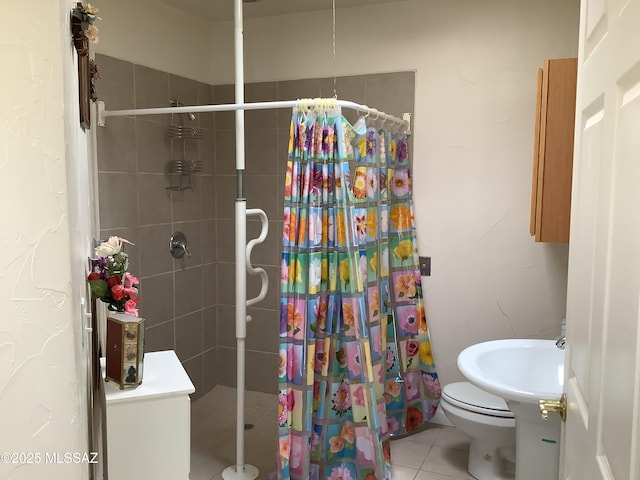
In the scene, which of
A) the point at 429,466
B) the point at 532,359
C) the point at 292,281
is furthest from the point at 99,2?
the point at 429,466

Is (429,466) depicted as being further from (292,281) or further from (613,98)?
(613,98)

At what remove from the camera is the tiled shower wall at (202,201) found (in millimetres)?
3084

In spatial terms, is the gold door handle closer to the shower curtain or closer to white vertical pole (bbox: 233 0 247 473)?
the shower curtain

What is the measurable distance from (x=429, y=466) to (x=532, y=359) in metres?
0.91

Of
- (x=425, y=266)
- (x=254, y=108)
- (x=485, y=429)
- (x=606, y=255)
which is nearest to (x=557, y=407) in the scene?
(x=606, y=255)

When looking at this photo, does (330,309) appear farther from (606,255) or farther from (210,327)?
(606,255)

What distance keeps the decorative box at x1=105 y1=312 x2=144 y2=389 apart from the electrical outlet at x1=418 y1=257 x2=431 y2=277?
1.92 metres

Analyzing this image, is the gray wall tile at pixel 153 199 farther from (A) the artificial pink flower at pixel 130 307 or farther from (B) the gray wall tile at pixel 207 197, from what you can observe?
(A) the artificial pink flower at pixel 130 307

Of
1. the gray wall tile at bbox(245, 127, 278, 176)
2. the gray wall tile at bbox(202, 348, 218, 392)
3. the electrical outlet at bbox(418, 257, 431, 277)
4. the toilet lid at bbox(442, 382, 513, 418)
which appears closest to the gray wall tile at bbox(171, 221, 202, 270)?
the gray wall tile at bbox(245, 127, 278, 176)

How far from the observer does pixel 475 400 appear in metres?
2.73

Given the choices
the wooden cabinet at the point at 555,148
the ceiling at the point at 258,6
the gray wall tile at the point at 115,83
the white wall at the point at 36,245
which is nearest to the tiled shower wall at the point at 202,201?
the gray wall tile at the point at 115,83

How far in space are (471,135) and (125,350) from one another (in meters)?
2.21

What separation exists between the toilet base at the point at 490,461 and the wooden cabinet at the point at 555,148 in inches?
42.5

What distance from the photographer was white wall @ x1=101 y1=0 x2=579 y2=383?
302 centimetres
